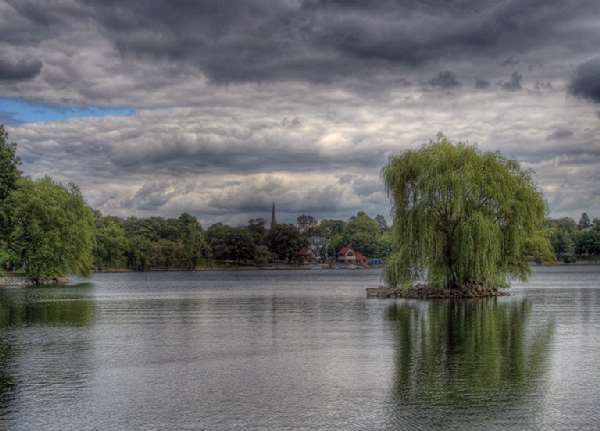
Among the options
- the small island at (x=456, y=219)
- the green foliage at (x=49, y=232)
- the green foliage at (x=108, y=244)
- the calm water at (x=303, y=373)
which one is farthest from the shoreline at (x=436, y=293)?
the green foliage at (x=108, y=244)

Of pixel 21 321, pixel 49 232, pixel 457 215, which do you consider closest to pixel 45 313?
pixel 21 321

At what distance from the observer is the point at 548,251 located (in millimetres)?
65375

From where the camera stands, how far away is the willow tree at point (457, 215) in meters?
58.6

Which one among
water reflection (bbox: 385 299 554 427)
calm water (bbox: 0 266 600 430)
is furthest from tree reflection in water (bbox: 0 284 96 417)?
water reflection (bbox: 385 299 554 427)

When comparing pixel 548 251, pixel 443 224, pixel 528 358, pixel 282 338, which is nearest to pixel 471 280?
pixel 443 224

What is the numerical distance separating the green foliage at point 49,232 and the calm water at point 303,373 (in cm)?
5364

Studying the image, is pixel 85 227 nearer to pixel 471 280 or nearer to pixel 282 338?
pixel 471 280

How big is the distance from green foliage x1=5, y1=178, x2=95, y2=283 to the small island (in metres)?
→ 49.4

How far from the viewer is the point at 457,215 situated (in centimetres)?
5916

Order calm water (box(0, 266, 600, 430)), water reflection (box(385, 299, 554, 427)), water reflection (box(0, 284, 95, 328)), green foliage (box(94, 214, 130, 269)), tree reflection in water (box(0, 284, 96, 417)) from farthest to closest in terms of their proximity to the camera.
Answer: green foliage (box(94, 214, 130, 269)) < water reflection (box(0, 284, 95, 328)) < tree reflection in water (box(0, 284, 96, 417)) < water reflection (box(385, 299, 554, 427)) < calm water (box(0, 266, 600, 430))

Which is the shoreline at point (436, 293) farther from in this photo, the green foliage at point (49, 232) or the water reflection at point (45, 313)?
the green foliage at point (49, 232)

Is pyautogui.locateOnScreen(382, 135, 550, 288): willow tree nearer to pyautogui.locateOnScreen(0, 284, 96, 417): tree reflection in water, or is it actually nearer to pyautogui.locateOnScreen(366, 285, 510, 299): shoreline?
pyautogui.locateOnScreen(366, 285, 510, 299): shoreline

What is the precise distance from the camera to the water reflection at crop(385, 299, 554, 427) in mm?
17422

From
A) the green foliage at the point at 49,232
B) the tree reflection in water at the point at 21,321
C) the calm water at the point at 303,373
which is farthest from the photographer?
the green foliage at the point at 49,232
